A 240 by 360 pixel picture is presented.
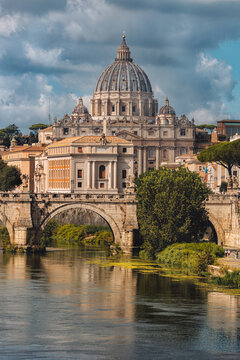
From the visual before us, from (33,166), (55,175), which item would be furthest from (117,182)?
(33,166)

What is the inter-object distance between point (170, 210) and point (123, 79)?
447 ft

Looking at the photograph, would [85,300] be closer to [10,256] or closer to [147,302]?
[147,302]

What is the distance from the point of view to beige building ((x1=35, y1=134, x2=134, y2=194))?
10969cm

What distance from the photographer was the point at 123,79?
7687 inches

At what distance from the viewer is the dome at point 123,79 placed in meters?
195

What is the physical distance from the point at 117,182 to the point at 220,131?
60.4 metres


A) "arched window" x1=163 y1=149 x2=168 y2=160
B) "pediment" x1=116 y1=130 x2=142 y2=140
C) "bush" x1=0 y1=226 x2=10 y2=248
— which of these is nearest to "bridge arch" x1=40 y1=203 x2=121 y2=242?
"bush" x1=0 y1=226 x2=10 y2=248

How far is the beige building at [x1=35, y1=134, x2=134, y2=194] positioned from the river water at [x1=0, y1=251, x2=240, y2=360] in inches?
2084

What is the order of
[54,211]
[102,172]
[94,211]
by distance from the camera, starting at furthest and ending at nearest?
[102,172]
[94,211]
[54,211]

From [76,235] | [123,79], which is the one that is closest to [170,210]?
[76,235]

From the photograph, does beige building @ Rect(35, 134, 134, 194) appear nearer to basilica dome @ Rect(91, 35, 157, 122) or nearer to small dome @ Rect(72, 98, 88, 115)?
small dome @ Rect(72, 98, 88, 115)

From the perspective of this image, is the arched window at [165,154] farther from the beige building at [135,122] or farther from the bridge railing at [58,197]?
the bridge railing at [58,197]

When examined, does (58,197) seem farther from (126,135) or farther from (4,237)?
(126,135)

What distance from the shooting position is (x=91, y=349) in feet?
116
